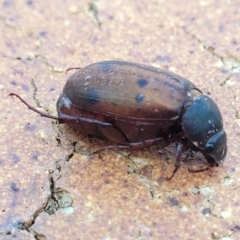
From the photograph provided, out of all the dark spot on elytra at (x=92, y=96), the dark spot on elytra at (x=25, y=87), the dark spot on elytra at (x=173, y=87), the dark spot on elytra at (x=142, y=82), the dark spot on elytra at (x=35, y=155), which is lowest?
the dark spot on elytra at (x=35, y=155)

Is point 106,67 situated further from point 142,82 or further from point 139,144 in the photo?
point 139,144

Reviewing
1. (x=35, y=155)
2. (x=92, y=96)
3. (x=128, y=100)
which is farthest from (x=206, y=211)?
(x=35, y=155)

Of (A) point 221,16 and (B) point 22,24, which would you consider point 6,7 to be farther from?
(A) point 221,16

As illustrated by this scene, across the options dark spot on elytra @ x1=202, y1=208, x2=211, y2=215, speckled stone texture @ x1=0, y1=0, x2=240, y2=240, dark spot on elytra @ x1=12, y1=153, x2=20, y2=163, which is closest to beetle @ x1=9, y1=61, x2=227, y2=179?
speckled stone texture @ x1=0, y1=0, x2=240, y2=240

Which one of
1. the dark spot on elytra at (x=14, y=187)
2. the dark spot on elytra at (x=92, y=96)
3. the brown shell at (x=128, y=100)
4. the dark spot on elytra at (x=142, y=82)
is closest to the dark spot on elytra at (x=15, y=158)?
the dark spot on elytra at (x=14, y=187)

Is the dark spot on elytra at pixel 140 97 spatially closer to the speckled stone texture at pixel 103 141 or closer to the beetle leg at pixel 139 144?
the beetle leg at pixel 139 144

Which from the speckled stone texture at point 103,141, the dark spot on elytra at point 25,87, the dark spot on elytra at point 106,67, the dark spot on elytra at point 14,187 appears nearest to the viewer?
the speckled stone texture at point 103,141
